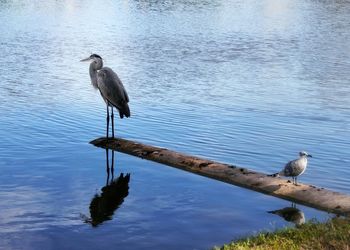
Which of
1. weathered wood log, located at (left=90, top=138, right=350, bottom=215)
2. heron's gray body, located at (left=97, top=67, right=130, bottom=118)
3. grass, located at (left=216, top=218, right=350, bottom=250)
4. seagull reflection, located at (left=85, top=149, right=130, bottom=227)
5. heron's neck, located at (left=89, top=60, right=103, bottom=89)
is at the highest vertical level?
heron's neck, located at (left=89, top=60, right=103, bottom=89)

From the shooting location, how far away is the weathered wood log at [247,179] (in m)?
13.1

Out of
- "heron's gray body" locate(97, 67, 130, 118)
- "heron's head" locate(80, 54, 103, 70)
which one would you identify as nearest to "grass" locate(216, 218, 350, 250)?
"heron's gray body" locate(97, 67, 130, 118)

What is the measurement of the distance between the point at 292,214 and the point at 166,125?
891 cm

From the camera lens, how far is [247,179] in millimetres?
14531

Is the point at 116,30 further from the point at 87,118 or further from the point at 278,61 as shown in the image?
the point at 87,118

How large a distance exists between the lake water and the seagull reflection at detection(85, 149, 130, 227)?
126 mm

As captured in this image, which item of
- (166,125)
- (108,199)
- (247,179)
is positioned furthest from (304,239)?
(166,125)

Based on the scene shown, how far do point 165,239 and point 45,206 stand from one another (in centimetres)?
306

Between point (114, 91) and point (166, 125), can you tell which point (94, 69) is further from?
point (166, 125)

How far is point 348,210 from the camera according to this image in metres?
12.5

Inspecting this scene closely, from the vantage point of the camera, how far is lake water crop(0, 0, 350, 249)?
13.2 metres

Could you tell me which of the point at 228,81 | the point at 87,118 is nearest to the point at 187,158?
the point at 87,118

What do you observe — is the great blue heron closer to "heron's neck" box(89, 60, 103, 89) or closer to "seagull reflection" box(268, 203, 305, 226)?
"heron's neck" box(89, 60, 103, 89)

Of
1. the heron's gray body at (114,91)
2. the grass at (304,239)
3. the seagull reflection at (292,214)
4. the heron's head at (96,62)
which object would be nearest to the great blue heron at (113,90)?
the heron's gray body at (114,91)
